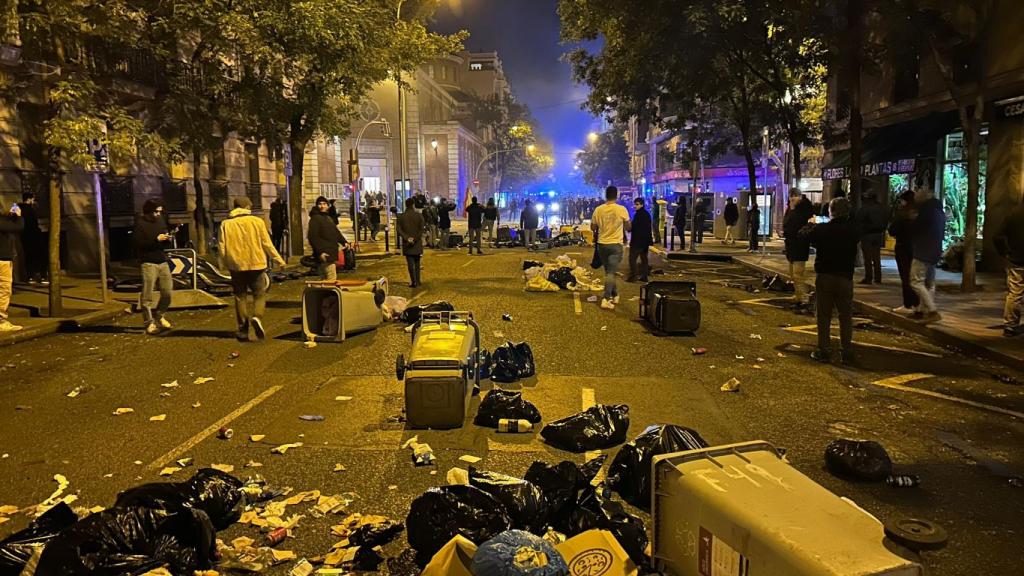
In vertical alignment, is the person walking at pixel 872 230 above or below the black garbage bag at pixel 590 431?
above

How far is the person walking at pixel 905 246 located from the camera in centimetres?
1114

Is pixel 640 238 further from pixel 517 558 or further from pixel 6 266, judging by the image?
pixel 517 558

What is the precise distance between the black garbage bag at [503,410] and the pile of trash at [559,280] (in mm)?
8313

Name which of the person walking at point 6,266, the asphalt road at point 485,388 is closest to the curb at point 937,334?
the asphalt road at point 485,388

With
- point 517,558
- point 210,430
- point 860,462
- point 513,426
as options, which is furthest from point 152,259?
point 860,462

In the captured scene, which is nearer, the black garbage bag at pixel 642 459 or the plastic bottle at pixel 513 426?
the black garbage bag at pixel 642 459

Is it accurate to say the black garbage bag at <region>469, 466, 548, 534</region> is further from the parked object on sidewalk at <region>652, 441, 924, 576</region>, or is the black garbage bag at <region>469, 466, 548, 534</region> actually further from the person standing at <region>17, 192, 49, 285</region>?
the person standing at <region>17, 192, 49, 285</region>

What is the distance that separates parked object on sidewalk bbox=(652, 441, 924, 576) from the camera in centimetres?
236

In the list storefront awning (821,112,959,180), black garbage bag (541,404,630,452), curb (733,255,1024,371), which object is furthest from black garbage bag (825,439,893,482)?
storefront awning (821,112,959,180)

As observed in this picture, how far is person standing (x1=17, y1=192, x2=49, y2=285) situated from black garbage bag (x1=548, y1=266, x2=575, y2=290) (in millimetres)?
11115

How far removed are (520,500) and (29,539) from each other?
249 cm

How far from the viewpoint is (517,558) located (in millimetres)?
2822

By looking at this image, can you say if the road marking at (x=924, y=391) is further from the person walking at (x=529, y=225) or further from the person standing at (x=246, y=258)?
the person walking at (x=529, y=225)

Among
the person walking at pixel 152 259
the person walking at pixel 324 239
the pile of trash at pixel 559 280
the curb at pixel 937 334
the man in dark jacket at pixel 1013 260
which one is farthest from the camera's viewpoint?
the pile of trash at pixel 559 280
